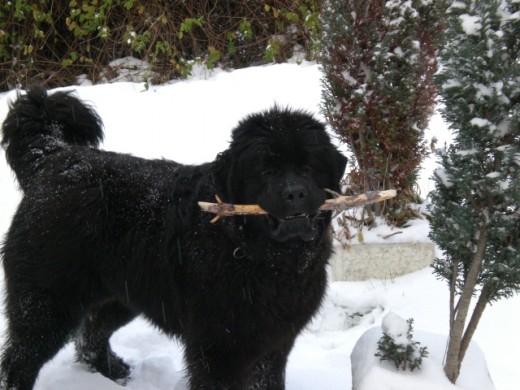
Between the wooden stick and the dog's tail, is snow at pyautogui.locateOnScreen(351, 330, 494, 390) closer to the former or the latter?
the wooden stick

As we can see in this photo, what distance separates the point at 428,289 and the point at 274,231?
9.00 feet

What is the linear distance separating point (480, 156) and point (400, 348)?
1101 mm

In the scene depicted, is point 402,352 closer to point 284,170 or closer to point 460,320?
point 460,320

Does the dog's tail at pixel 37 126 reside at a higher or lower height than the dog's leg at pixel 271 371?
higher

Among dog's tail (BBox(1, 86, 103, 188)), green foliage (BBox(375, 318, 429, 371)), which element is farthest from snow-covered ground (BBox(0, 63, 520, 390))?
dog's tail (BBox(1, 86, 103, 188))

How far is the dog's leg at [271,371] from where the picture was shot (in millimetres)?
3463

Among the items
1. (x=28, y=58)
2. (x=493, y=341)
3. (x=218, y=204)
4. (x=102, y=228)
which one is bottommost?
(x=493, y=341)

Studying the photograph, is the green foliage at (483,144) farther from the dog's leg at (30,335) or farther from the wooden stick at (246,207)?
the dog's leg at (30,335)

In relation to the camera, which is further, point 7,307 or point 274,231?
point 7,307

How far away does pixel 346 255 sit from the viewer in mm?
5242

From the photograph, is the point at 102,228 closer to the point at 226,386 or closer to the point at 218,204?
the point at 218,204

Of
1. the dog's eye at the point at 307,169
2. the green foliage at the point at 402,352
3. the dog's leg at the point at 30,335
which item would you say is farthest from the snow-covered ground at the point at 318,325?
the dog's eye at the point at 307,169

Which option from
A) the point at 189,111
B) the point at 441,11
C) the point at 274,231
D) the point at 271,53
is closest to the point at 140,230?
the point at 274,231

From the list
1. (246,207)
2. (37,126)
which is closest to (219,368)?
(246,207)
